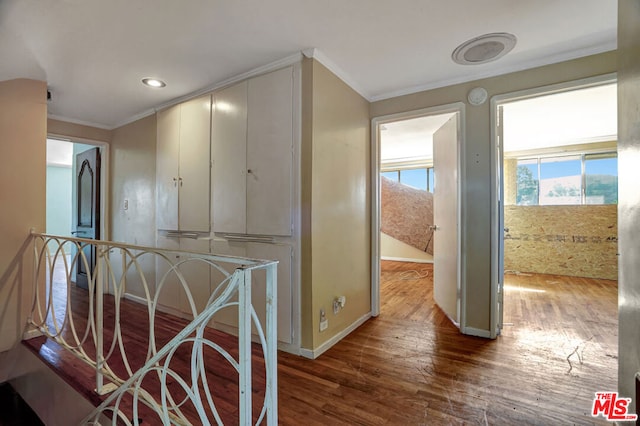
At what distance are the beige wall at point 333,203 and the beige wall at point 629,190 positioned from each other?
168cm

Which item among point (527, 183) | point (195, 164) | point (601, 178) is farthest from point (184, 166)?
point (601, 178)

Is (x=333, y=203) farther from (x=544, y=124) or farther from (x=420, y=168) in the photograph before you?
(x=420, y=168)

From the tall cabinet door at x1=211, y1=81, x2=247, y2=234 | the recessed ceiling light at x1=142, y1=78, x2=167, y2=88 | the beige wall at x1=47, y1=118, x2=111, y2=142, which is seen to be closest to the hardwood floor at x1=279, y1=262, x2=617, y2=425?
the tall cabinet door at x1=211, y1=81, x2=247, y2=234

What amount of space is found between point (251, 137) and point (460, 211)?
2.04 metres

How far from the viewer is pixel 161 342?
2365mm

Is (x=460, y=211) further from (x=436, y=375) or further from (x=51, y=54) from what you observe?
(x=51, y=54)

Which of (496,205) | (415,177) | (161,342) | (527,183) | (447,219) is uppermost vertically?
(415,177)

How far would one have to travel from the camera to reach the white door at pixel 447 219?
2699mm

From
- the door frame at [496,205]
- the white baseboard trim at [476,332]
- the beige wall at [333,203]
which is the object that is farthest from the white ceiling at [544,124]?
the white baseboard trim at [476,332]

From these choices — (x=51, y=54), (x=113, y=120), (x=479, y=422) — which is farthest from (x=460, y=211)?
(x=113, y=120)

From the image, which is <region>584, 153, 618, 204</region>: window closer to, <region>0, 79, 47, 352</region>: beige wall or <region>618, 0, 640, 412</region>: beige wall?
<region>618, 0, 640, 412</region>: beige wall

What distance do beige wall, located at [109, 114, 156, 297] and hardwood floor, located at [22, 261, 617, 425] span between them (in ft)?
7.83

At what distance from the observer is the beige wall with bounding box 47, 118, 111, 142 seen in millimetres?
3426

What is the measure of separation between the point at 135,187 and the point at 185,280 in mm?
1713
